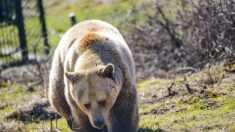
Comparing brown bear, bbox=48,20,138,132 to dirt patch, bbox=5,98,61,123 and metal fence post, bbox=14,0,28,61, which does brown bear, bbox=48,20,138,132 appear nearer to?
dirt patch, bbox=5,98,61,123

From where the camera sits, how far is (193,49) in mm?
13352

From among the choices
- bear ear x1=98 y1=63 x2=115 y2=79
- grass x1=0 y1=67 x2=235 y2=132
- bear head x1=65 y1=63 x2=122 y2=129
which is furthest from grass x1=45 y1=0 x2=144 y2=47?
bear ear x1=98 y1=63 x2=115 y2=79

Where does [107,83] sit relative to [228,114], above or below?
above

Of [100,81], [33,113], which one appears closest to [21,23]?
[33,113]

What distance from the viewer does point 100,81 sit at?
754 centimetres

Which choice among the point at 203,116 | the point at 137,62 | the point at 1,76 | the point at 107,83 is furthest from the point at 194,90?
the point at 1,76

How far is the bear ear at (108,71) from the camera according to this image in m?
→ 7.44

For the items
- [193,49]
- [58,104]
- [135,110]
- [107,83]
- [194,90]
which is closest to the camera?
[107,83]

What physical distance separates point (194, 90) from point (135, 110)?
230 cm

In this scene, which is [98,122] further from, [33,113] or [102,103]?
[33,113]

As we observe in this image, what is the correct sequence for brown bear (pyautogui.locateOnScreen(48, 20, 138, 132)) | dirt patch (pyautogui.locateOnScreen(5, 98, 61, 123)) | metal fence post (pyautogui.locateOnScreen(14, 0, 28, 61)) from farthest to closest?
metal fence post (pyautogui.locateOnScreen(14, 0, 28, 61)), dirt patch (pyautogui.locateOnScreen(5, 98, 61, 123)), brown bear (pyautogui.locateOnScreen(48, 20, 138, 132))

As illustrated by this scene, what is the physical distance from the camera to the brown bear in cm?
752

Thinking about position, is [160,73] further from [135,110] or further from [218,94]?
[135,110]

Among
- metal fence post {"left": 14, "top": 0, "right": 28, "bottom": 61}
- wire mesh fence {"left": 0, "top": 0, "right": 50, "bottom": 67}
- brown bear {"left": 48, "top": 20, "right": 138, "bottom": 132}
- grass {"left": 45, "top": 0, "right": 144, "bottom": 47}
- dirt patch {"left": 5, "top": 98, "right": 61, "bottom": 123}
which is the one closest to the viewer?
brown bear {"left": 48, "top": 20, "right": 138, "bottom": 132}
